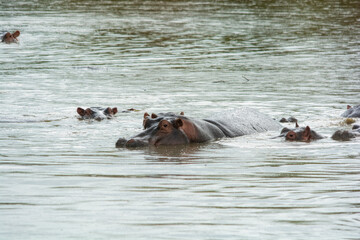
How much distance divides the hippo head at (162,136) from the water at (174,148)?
0.16 metres

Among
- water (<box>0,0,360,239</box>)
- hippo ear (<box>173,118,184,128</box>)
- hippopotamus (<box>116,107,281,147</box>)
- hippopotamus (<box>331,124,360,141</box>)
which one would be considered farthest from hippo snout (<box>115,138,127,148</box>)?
hippopotamus (<box>331,124,360,141</box>)

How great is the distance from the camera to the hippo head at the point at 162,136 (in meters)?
8.66

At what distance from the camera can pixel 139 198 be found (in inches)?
233

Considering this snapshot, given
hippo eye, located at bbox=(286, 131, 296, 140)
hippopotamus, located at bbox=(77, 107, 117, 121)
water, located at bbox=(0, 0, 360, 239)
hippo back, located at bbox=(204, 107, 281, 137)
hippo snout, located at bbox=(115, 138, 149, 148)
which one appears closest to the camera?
water, located at bbox=(0, 0, 360, 239)

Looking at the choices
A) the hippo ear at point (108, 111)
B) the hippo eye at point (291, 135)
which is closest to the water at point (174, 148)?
the hippo eye at point (291, 135)

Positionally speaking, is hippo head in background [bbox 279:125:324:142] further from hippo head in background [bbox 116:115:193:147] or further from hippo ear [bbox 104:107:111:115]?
hippo ear [bbox 104:107:111:115]

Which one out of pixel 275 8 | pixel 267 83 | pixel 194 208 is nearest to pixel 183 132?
pixel 194 208

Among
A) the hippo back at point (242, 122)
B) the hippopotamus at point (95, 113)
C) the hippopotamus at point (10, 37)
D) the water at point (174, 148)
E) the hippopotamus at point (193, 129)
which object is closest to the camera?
the water at point (174, 148)

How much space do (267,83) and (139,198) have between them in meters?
9.62

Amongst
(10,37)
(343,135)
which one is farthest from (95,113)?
(10,37)

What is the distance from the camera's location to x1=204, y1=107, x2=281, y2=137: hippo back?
32.3 feet

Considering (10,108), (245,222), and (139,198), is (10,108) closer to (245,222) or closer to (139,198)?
(139,198)

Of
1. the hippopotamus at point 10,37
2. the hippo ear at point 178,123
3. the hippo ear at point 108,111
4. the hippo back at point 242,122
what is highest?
the hippo ear at point 178,123

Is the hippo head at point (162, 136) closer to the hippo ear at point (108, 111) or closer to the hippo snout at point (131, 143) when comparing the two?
the hippo snout at point (131, 143)
